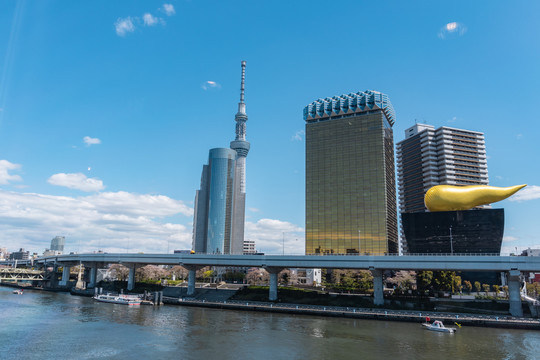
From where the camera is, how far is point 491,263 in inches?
2808

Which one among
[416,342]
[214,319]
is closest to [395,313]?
[416,342]

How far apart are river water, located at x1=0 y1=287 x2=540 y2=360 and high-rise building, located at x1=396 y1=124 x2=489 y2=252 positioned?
123 metres

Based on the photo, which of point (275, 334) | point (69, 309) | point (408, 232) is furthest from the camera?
point (408, 232)

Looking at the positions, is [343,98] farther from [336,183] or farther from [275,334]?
[275,334]

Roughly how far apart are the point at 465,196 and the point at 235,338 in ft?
228

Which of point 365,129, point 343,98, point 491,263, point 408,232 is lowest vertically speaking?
point 491,263

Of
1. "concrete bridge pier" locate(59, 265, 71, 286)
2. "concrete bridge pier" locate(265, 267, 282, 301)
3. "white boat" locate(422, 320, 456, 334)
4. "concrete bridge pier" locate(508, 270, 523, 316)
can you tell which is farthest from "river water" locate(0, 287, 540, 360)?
"concrete bridge pier" locate(59, 265, 71, 286)

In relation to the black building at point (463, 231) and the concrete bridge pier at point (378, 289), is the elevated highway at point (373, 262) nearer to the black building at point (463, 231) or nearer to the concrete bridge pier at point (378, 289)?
the concrete bridge pier at point (378, 289)

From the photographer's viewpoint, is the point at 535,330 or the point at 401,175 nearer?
the point at 535,330

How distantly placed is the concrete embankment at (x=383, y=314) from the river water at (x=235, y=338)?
248cm

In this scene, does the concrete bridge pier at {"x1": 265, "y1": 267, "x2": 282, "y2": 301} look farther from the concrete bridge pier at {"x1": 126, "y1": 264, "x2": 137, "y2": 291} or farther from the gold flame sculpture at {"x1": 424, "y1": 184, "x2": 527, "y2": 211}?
the concrete bridge pier at {"x1": 126, "y1": 264, "x2": 137, "y2": 291}

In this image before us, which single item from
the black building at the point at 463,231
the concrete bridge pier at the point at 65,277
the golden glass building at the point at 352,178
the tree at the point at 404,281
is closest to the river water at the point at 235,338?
the tree at the point at 404,281

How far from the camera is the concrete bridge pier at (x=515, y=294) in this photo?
67438mm

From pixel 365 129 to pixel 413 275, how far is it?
255 feet
